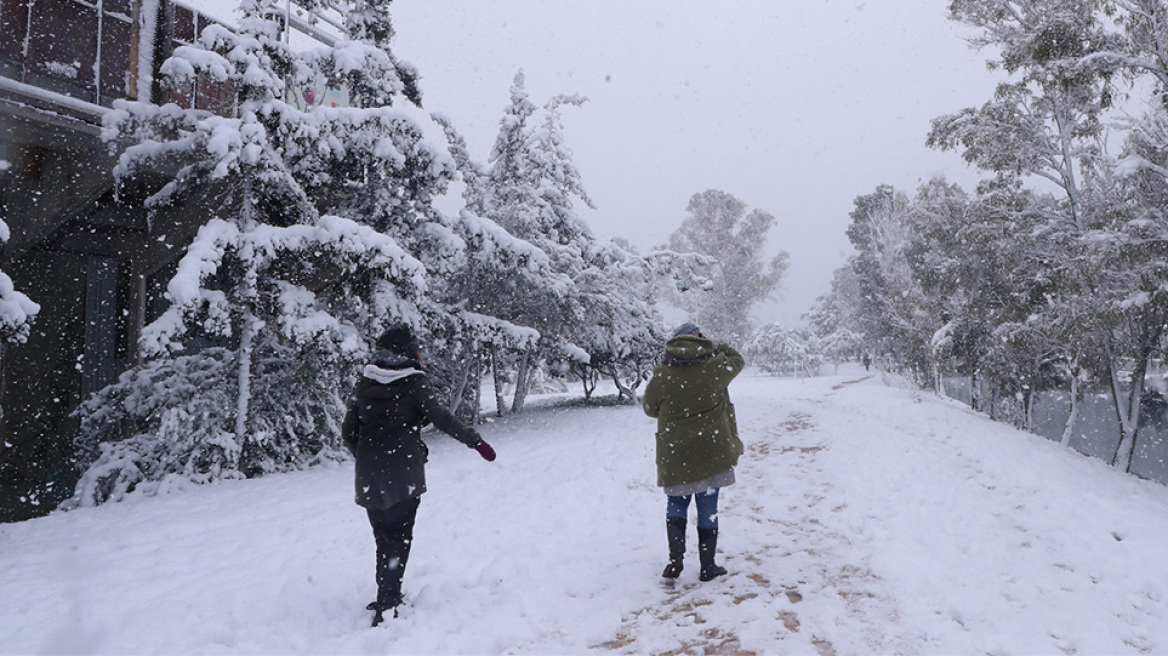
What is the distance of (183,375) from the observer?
859 centimetres

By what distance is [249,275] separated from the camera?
7.88m

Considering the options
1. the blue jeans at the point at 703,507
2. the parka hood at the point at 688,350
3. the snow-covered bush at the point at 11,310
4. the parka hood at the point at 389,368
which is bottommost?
the blue jeans at the point at 703,507

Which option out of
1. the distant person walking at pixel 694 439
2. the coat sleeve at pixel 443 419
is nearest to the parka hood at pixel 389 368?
the coat sleeve at pixel 443 419

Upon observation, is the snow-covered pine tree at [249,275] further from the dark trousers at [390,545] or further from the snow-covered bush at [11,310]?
the dark trousers at [390,545]

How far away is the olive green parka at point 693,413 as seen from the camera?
4.39 meters

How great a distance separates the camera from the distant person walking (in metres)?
4.37

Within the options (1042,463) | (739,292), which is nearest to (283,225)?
(1042,463)

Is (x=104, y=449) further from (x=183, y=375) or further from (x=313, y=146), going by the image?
(x=313, y=146)

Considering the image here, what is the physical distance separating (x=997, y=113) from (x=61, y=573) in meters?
16.6

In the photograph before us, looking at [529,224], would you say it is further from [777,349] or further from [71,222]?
[777,349]

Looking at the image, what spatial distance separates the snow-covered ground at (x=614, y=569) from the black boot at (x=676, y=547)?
11 centimetres

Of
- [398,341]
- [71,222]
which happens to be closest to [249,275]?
[398,341]

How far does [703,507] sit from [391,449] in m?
2.14

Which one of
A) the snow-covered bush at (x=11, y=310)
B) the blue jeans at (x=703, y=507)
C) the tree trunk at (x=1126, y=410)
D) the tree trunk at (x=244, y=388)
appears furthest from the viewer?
the tree trunk at (x=1126, y=410)
